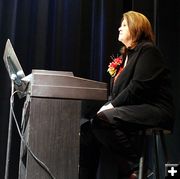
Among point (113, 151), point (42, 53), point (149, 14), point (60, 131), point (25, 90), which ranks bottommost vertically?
point (113, 151)

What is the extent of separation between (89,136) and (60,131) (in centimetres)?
59

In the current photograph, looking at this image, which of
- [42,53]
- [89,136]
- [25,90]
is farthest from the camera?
[42,53]

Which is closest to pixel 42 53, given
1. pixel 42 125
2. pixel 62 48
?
pixel 62 48

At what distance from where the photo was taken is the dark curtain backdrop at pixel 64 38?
2.60m

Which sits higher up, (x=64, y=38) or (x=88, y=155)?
(x=64, y=38)

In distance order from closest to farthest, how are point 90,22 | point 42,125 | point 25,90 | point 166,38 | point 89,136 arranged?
1. point 42,125
2. point 25,90
3. point 89,136
4. point 90,22
5. point 166,38

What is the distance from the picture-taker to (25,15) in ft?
8.89

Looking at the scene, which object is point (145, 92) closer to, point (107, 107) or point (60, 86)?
point (107, 107)

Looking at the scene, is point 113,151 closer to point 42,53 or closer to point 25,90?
point 25,90

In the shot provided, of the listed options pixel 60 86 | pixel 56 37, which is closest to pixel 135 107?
pixel 60 86

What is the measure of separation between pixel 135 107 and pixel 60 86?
16.5 inches

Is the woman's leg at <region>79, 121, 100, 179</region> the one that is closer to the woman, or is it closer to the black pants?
the black pants

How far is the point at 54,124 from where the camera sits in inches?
54.2

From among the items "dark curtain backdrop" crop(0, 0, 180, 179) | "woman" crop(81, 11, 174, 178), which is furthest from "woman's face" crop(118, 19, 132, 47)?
"dark curtain backdrop" crop(0, 0, 180, 179)
